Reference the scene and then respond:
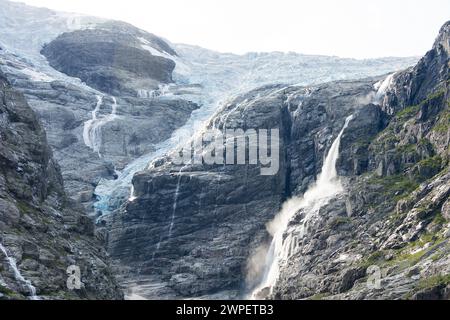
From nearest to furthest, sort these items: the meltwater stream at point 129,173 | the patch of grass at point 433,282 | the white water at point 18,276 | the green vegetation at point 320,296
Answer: the white water at point 18,276
the patch of grass at point 433,282
the green vegetation at point 320,296
the meltwater stream at point 129,173

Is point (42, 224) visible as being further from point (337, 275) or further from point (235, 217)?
point (235, 217)

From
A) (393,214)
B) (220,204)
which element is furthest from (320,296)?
(220,204)

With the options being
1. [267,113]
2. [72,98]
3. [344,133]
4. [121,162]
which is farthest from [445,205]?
[72,98]

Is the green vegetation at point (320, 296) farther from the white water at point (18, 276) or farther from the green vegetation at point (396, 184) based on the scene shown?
the white water at point (18, 276)

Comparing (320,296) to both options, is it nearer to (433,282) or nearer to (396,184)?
(433,282)

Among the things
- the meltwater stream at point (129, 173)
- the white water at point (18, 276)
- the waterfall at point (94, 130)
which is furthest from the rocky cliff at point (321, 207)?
the white water at point (18, 276)

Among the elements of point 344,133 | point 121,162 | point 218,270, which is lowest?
point 218,270
